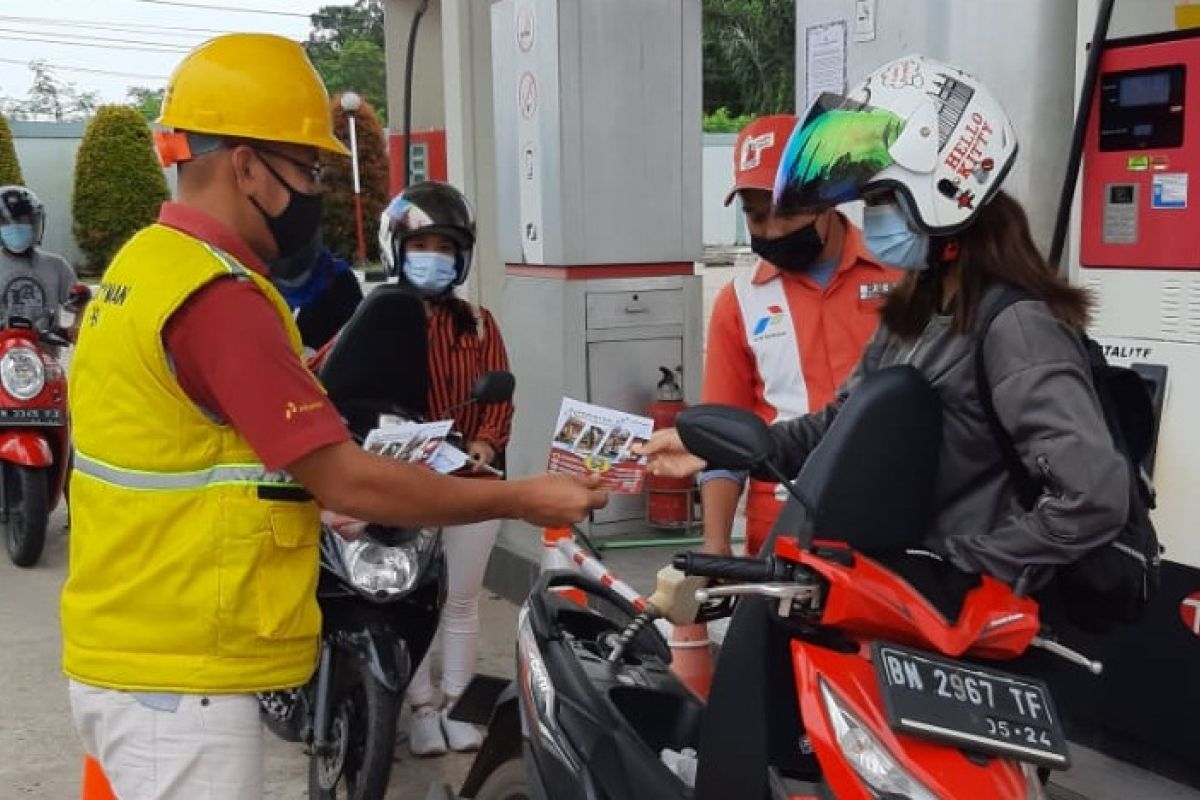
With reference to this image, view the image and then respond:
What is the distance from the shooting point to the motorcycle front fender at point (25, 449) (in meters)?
6.85

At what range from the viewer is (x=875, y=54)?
439cm

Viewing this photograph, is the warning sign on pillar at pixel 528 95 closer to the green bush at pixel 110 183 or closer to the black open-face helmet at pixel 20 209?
the black open-face helmet at pixel 20 209

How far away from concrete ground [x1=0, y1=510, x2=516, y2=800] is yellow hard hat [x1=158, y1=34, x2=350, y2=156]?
2645 mm

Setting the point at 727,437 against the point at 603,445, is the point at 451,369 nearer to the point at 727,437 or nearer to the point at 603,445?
the point at 603,445

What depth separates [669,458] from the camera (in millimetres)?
2904

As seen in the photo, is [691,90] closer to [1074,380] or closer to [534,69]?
[534,69]

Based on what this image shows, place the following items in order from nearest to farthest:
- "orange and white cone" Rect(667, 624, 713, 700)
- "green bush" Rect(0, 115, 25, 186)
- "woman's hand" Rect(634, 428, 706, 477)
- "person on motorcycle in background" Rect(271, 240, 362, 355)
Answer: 1. "woman's hand" Rect(634, 428, 706, 477)
2. "orange and white cone" Rect(667, 624, 713, 700)
3. "person on motorcycle in background" Rect(271, 240, 362, 355)
4. "green bush" Rect(0, 115, 25, 186)

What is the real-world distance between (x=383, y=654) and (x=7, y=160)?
25388mm

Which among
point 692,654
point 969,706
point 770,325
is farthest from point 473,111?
point 969,706

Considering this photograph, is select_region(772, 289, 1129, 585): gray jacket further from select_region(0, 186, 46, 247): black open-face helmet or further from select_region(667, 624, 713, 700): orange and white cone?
select_region(0, 186, 46, 247): black open-face helmet

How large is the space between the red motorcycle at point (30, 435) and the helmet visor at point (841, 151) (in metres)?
5.63

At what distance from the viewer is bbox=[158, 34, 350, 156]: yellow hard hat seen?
7.16 feet

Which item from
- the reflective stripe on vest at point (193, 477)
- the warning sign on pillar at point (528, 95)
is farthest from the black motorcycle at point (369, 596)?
the warning sign on pillar at point (528, 95)

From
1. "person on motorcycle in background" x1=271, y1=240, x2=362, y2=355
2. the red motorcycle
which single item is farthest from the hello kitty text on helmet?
the red motorcycle
